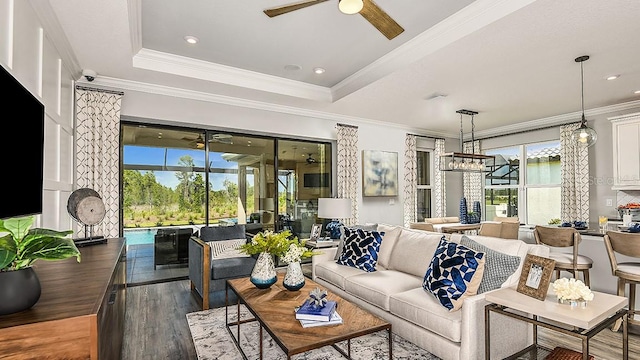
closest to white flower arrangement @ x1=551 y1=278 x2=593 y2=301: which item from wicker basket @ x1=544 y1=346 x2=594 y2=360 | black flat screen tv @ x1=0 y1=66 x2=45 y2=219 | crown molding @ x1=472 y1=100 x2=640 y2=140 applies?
wicker basket @ x1=544 y1=346 x2=594 y2=360

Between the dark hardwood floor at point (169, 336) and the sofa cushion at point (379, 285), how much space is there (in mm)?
1216

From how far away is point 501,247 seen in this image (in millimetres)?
2711

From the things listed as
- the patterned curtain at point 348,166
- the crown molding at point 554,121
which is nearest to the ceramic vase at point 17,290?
the patterned curtain at point 348,166

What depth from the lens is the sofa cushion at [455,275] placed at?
2.43m

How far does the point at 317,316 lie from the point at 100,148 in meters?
3.65

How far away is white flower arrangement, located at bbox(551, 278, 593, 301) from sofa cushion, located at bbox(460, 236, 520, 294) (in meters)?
0.48

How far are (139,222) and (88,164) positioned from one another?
106 cm

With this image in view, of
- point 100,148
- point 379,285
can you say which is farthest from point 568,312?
point 100,148

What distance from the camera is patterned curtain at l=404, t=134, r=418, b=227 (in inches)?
273

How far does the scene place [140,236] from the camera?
4730 mm

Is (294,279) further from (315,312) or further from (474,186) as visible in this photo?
(474,186)

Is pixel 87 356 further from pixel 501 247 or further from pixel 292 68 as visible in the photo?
pixel 292 68

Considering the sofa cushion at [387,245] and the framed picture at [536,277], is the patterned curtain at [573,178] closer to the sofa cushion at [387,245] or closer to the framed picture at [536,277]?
the sofa cushion at [387,245]

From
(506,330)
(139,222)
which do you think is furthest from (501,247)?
(139,222)
